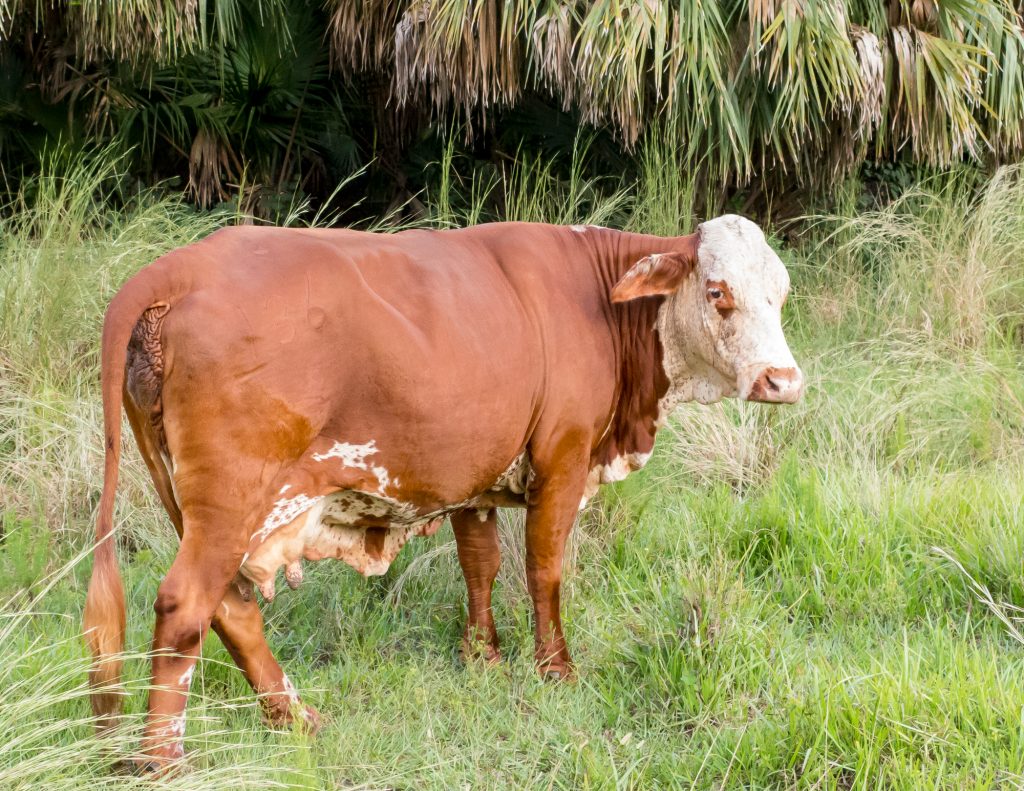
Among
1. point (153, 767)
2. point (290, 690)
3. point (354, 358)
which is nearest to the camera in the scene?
point (153, 767)

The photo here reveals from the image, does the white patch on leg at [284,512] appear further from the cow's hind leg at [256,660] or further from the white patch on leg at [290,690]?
the white patch on leg at [290,690]

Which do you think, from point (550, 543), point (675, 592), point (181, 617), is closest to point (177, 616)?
point (181, 617)

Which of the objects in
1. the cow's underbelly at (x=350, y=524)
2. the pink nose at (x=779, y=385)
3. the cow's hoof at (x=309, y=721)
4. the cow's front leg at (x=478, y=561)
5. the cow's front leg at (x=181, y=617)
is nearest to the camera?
the cow's front leg at (x=181, y=617)

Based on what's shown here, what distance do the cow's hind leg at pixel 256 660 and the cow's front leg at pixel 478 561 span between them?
0.79 metres

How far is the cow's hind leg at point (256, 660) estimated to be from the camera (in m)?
3.48

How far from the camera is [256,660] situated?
3539mm


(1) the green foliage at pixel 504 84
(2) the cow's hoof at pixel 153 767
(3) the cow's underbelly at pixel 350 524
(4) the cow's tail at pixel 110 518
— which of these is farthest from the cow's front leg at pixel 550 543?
(1) the green foliage at pixel 504 84

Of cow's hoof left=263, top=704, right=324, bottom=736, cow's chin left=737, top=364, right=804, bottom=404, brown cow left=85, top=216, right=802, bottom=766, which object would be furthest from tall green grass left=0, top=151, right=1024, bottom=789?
cow's chin left=737, top=364, right=804, bottom=404

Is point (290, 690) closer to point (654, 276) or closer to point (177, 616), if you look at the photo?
point (177, 616)

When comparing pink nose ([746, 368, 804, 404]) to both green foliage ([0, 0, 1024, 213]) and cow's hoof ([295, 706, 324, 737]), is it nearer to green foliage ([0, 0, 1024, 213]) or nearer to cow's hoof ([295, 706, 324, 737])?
cow's hoof ([295, 706, 324, 737])

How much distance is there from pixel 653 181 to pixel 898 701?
4135 millimetres

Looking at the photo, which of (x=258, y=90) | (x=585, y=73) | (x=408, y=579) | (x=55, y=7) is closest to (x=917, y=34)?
(x=585, y=73)

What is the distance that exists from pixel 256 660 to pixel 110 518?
0.76 metres

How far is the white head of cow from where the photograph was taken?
372 centimetres
